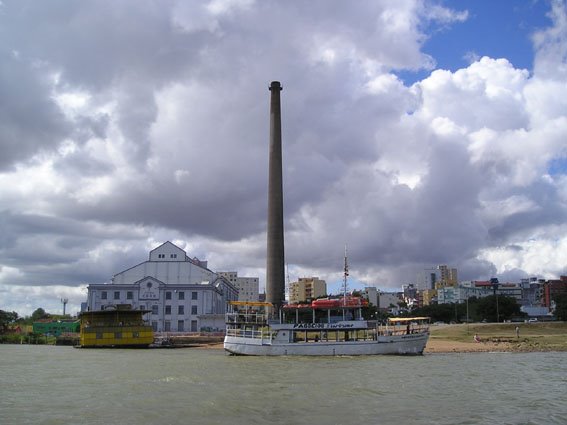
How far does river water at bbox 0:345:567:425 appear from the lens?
25781mm

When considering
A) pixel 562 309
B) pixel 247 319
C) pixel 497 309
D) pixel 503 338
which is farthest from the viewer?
pixel 497 309

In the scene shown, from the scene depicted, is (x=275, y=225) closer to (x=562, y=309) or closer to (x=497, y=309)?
(x=497, y=309)

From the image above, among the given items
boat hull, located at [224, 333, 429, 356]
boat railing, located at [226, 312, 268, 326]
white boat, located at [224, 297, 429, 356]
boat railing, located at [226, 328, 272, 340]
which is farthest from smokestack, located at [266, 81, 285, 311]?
boat hull, located at [224, 333, 429, 356]

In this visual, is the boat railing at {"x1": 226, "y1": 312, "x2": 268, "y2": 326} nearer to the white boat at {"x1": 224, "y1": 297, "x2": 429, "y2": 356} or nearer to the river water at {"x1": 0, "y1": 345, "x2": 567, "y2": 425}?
the white boat at {"x1": 224, "y1": 297, "x2": 429, "y2": 356}

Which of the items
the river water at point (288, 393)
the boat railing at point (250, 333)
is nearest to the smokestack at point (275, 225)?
the boat railing at point (250, 333)

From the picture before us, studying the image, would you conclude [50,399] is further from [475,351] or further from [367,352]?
[475,351]

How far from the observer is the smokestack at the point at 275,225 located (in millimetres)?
90250

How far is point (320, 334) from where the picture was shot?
6341 cm

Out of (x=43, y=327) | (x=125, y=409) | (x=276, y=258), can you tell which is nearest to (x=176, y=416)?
(x=125, y=409)

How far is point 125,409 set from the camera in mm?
27812

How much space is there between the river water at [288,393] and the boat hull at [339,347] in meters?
8.17

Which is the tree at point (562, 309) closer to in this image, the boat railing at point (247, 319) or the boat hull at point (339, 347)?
the boat hull at point (339, 347)

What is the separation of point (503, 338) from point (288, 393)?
229 feet

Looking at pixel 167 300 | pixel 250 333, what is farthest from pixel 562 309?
pixel 250 333
